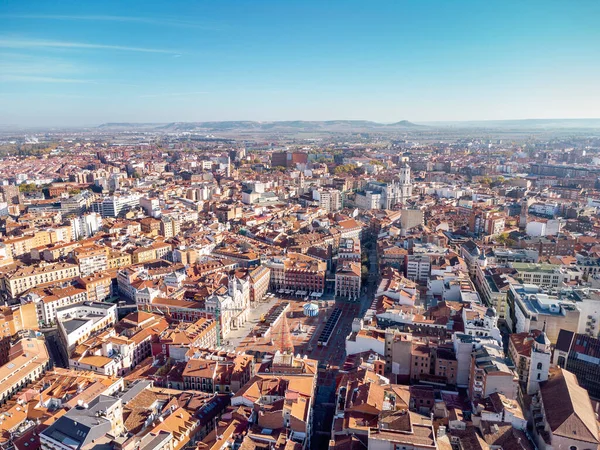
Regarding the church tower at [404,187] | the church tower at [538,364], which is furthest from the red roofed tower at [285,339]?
the church tower at [404,187]

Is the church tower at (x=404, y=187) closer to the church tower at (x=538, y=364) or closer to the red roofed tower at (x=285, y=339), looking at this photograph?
the red roofed tower at (x=285, y=339)

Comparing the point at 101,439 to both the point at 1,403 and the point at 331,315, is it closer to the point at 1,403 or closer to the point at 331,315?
the point at 1,403

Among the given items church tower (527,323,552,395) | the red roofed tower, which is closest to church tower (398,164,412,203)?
the red roofed tower

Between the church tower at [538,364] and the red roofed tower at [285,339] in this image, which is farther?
the red roofed tower at [285,339]

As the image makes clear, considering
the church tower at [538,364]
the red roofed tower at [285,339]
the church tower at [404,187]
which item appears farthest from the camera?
the church tower at [404,187]

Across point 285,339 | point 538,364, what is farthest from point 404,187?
point 538,364

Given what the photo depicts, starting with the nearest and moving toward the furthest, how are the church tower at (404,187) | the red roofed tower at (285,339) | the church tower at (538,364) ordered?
1. the church tower at (538,364)
2. the red roofed tower at (285,339)
3. the church tower at (404,187)

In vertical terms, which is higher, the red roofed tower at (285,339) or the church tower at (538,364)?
the church tower at (538,364)

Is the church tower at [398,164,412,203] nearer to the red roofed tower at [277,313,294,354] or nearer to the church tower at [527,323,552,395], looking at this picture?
the red roofed tower at [277,313,294,354]

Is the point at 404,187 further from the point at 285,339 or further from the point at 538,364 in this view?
the point at 538,364
